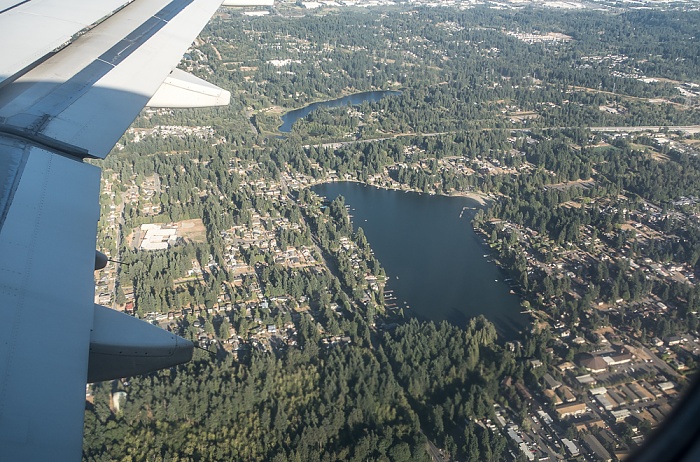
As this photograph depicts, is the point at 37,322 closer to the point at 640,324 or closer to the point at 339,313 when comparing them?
the point at 339,313

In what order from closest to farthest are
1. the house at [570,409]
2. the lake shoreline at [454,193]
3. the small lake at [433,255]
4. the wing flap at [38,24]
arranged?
1. the wing flap at [38,24]
2. the house at [570,409]
3. the small lake at [433,255]
4. the lake shoreline at [454,193]

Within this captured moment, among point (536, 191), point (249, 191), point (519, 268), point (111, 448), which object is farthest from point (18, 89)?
point (536, 191)

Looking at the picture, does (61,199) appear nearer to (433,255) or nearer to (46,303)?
(46,303)

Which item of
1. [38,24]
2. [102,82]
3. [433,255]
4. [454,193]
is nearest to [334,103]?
[454,193]

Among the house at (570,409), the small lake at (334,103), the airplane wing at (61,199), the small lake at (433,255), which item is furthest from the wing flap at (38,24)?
the small lake at (334,103)

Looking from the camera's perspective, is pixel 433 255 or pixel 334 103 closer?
pixel 433 255

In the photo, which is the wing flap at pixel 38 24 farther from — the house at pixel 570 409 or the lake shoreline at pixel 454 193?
the lake shoreline at pixel 454 193

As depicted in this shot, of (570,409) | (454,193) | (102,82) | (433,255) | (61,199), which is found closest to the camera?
(61,199)
